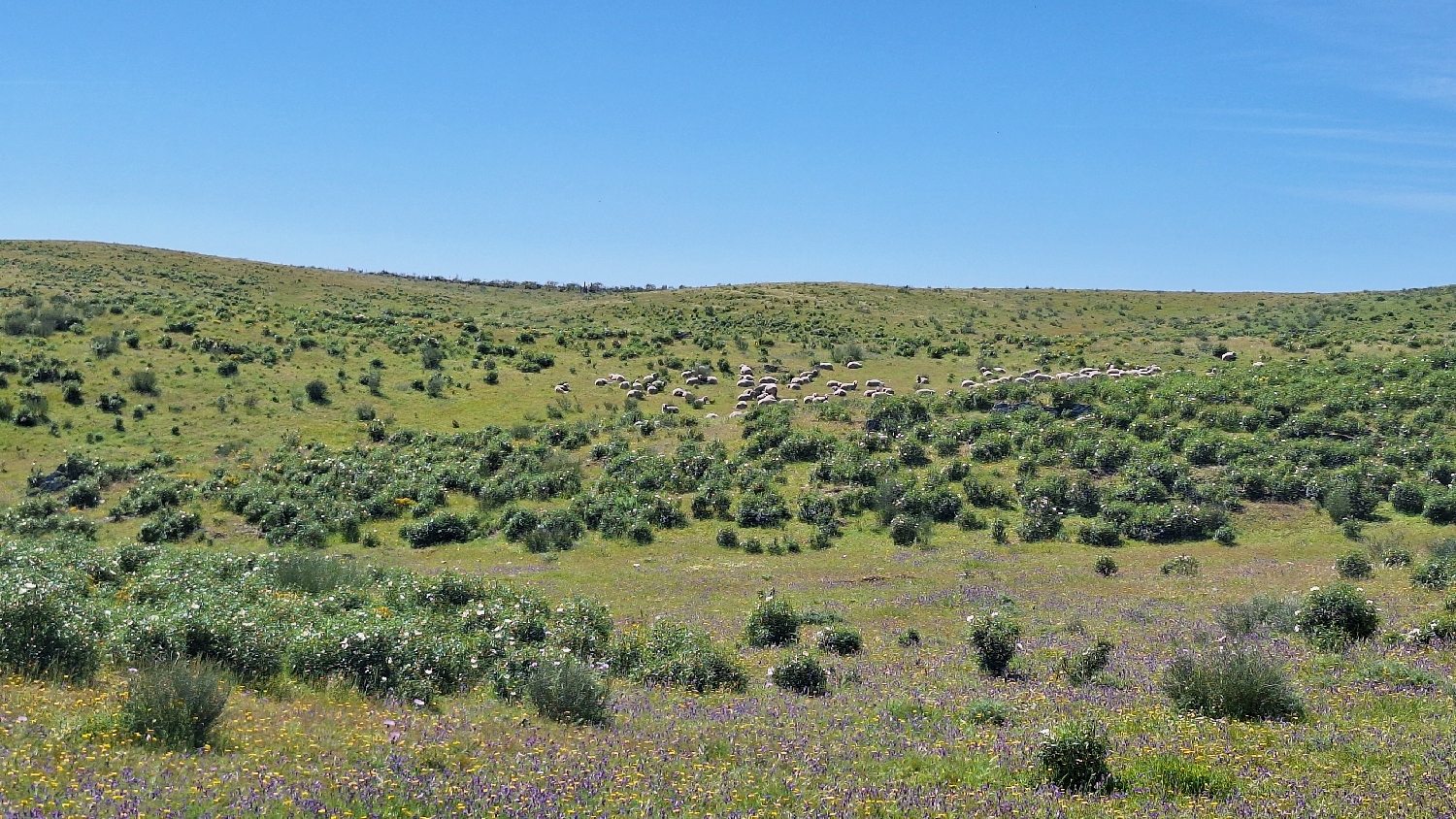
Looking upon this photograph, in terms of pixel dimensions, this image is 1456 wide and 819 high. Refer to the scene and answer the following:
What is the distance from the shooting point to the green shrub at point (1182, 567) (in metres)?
22.0

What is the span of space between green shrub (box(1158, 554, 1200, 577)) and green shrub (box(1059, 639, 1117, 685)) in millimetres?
11026

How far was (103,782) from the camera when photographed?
21.4 ft

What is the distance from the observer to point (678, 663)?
12.6 m

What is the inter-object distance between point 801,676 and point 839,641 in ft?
10.4

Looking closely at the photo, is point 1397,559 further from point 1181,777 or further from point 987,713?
point 1181,777

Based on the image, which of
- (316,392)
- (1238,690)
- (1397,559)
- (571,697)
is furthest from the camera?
(316,392)

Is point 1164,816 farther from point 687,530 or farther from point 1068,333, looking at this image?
point 1068,333

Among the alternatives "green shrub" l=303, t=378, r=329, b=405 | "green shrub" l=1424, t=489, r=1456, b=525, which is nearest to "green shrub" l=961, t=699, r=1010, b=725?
"green shrub" l=1424, t=489, r=1456, b=525

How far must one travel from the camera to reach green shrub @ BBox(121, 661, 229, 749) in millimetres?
7703

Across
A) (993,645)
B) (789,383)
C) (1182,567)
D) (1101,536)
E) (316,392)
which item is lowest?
(1101,536)

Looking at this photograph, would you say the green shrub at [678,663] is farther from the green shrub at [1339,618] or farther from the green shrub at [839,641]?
the green shrub at [1339,618]

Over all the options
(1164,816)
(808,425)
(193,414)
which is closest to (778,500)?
(808,425)

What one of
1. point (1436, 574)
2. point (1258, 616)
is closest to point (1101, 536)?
point (1436, 574)

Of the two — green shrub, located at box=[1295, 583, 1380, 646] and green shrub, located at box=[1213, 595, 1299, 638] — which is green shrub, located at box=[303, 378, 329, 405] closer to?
green shrub, located at box=[1213, 595, 1299, 638]
